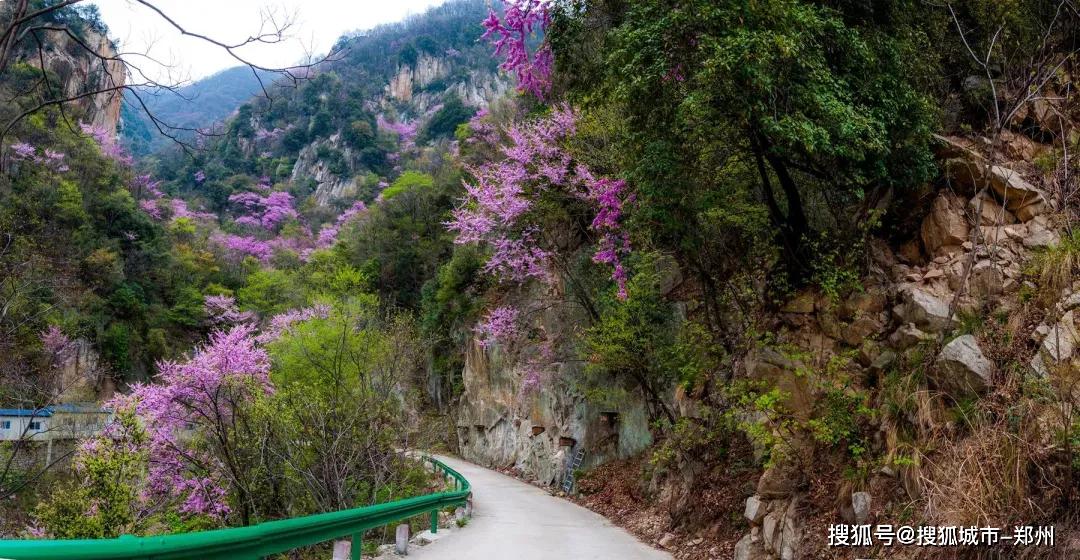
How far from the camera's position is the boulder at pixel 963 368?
19.3 feet

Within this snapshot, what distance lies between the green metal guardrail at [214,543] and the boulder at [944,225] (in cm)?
757

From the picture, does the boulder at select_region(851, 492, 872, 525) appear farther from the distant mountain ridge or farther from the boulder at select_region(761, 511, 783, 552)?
the distant mountain ridge

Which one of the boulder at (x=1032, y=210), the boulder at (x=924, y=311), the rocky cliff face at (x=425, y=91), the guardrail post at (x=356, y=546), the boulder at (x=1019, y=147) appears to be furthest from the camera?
the rocky cliff face at (x=425, y=91)

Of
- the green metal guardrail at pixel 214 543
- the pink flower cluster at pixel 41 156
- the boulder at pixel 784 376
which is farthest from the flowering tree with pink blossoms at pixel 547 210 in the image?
the pink flower cluster at pixel 41 156

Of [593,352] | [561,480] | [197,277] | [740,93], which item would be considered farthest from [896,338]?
[197,277]

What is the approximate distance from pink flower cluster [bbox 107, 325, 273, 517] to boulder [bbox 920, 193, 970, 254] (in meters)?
11.3

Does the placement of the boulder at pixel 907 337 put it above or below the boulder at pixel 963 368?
above

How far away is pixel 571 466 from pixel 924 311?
13.0 m

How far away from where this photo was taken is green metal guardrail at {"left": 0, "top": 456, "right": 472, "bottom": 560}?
2.30m

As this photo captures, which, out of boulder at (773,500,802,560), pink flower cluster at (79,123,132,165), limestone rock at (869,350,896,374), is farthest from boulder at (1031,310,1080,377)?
pink flower cluster at (79,123,132,165)

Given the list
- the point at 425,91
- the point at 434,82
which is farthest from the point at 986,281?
the point at 434,82

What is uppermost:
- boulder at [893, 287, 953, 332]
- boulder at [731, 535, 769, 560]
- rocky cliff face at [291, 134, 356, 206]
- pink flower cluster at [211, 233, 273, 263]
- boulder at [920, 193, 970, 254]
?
rocky cliff face at [291, 134, 356, 206]

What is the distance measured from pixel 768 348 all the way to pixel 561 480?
11920 mm

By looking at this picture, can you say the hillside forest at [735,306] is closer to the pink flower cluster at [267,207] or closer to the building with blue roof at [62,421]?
the building with blue roof at [62,421]
